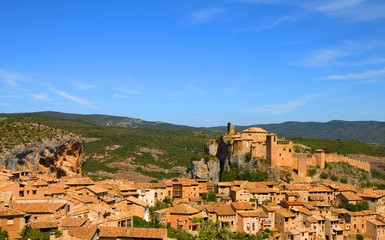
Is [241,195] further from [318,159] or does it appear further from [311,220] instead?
[318,159]

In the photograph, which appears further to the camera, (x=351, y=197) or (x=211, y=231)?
(x=351, y=197)

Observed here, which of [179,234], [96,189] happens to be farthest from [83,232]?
[96,189]

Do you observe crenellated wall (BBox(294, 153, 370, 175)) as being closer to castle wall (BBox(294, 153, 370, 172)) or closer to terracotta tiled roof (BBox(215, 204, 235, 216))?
castle wall (BBox(294, 153, 370, 172))

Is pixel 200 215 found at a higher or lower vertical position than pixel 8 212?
→ lower

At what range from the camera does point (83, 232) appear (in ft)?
84.7

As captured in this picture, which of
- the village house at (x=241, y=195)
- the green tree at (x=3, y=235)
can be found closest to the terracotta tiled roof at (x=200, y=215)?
the village house at (x=241, y=195)

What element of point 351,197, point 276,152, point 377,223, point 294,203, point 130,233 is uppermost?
point 276,152

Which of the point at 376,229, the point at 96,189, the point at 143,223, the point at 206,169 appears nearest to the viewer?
the point at 143,223

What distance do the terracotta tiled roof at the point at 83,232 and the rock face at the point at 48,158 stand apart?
1039 inches

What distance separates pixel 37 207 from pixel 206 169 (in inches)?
1405

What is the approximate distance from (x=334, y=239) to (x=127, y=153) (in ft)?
219

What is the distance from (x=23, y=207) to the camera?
28141 mm

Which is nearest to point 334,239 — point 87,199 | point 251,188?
point 251,188

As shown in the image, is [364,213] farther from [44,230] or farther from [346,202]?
[44,230]
